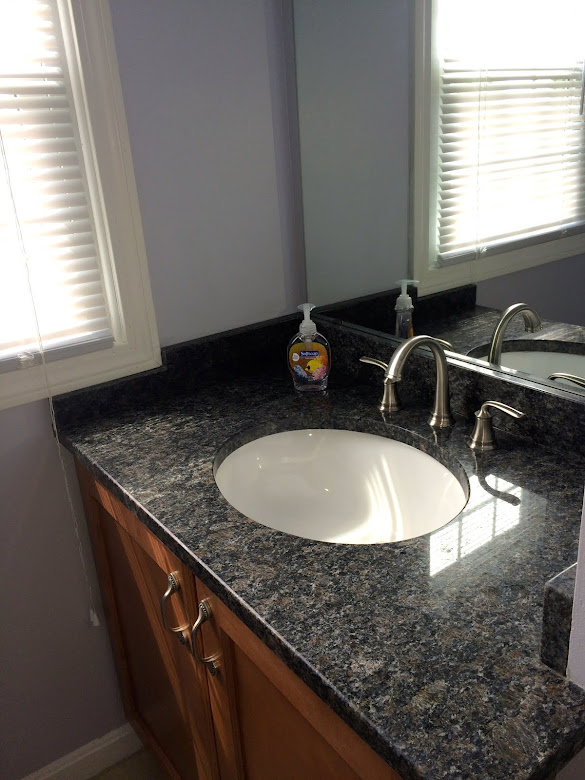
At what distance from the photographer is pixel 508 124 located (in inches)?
45.6

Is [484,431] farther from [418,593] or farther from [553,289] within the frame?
[418,593]

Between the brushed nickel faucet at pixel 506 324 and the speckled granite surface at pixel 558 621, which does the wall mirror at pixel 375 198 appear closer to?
the brushed nickel faucet at pixel 506 324

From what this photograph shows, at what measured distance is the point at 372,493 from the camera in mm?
1325

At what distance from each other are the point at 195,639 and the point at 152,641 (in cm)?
37

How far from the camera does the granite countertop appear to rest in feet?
2.25

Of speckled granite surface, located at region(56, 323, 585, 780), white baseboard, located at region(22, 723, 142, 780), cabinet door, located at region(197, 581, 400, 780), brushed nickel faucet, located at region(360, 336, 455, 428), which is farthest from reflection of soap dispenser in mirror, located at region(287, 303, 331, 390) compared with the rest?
white baseboard, located at region(22, 723, 142, 780)

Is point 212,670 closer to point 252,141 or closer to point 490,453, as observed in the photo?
point 490,453

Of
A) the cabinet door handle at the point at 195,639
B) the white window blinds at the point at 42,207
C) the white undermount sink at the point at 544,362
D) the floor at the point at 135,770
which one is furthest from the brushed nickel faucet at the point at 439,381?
the floor at the point at 135,770

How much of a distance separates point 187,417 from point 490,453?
65 centimetres

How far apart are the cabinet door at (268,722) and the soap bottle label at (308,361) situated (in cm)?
62

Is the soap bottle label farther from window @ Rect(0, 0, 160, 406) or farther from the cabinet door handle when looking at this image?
the cabinet door handle

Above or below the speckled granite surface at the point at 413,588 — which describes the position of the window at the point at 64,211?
above

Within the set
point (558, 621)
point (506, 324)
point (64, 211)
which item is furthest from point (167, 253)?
point (558, 621)

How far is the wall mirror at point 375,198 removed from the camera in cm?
120
